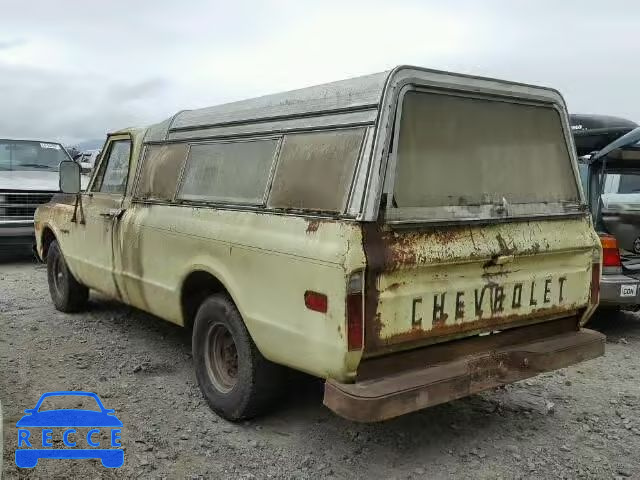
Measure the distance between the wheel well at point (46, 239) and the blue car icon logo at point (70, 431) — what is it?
2.89m

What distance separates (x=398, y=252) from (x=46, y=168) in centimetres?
982

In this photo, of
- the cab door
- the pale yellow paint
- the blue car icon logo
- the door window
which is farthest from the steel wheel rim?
the door window

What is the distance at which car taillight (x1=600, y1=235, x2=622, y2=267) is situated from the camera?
19.1 ft

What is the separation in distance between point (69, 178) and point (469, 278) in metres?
3.92

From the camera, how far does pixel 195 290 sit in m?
4.31

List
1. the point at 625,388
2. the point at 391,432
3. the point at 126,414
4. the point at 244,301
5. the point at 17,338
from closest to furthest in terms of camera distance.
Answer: the point at 244,301
the point at 391,432
the point at 126,414
the point at 625,388
the point at 17,338

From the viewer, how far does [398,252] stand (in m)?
3.08

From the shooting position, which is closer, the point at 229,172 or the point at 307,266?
the point at 307,266

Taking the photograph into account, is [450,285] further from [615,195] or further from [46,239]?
[46,239]

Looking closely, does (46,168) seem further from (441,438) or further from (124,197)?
(441,438)

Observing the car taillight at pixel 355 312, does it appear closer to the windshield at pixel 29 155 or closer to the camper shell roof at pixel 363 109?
the camper shell roof at pixel 363 109

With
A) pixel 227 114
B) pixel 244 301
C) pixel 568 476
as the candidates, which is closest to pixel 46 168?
pixel 227 114

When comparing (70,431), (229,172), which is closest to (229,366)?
(70,431)

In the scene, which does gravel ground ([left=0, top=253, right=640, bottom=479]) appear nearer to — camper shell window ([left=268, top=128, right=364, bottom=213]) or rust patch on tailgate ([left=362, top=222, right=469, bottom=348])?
rust patch on tailgate ([left=362, top=222, right=469, bottom=348])
